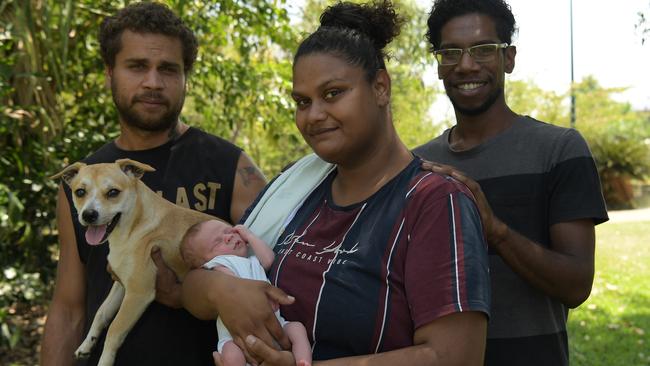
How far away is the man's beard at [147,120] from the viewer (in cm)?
304

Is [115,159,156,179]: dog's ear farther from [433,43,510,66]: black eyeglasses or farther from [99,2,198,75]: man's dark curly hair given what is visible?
[433,43,510,66]: black eyeglasses

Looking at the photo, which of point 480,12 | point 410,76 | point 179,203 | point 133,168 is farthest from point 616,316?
point 133,168

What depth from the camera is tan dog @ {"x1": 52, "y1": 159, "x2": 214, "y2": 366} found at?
2.68 m

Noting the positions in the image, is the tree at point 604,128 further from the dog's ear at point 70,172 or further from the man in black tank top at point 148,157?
the dog's ear at point 70,172

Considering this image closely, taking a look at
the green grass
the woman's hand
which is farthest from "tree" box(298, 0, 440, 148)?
the woman's hand

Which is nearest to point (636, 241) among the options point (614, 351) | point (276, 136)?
point (614, 351)

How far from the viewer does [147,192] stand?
2.86 metres

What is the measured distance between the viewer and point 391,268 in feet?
6.34

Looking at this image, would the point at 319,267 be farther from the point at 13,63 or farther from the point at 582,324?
the point at 582,324

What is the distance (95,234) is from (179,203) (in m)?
0.39

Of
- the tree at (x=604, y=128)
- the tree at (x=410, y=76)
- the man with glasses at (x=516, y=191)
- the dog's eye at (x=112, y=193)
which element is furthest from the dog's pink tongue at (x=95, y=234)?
the tree at (x=604, y=128)

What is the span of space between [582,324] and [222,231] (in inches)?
257

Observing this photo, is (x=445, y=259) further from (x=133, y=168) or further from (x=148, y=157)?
(x=148, y=157)

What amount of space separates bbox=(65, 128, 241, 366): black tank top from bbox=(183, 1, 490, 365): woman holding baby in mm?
338
